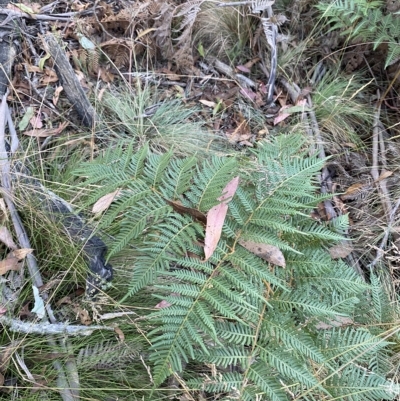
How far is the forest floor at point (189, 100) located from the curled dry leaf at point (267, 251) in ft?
1.70

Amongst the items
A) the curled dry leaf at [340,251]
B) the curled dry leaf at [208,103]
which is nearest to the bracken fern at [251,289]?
the curled dry leaf at [340,251]

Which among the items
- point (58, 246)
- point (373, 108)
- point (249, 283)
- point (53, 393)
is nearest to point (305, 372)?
point (249, 283)

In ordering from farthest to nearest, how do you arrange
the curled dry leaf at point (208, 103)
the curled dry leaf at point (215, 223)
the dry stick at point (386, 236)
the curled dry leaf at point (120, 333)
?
the curled dry leaf at point (208, 103)
the dry stick at point (386, 236)
the curled dry leaf at point (120, 333)
the curled dry leaf at point (215, 223)

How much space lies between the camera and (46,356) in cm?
195

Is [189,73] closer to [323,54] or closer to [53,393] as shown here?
[323,54]

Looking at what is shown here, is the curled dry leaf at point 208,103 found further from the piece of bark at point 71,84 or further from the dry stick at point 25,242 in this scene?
the dry stick at point 25,242

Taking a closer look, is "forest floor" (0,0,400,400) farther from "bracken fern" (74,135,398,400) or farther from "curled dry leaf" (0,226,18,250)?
"bracken fern" (74,135,398,400)

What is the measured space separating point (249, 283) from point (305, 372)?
363 mm

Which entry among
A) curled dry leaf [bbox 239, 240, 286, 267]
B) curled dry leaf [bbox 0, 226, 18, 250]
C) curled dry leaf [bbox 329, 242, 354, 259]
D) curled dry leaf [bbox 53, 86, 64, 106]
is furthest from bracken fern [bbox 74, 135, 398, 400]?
curled dry leaf [bbox 53, 86, 64, 106]

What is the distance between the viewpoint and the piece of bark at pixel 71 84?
2.58 meters

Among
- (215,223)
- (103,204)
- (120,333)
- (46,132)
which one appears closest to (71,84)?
(46,132)

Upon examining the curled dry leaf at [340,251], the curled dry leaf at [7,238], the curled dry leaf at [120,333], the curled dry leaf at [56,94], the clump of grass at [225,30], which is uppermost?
the clump of grass at [225,30]

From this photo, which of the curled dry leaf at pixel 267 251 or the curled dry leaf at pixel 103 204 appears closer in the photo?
the curled dry leaf at pixel 267 251

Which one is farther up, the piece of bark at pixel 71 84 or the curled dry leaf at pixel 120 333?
the piece of bark at pixel 71 84
